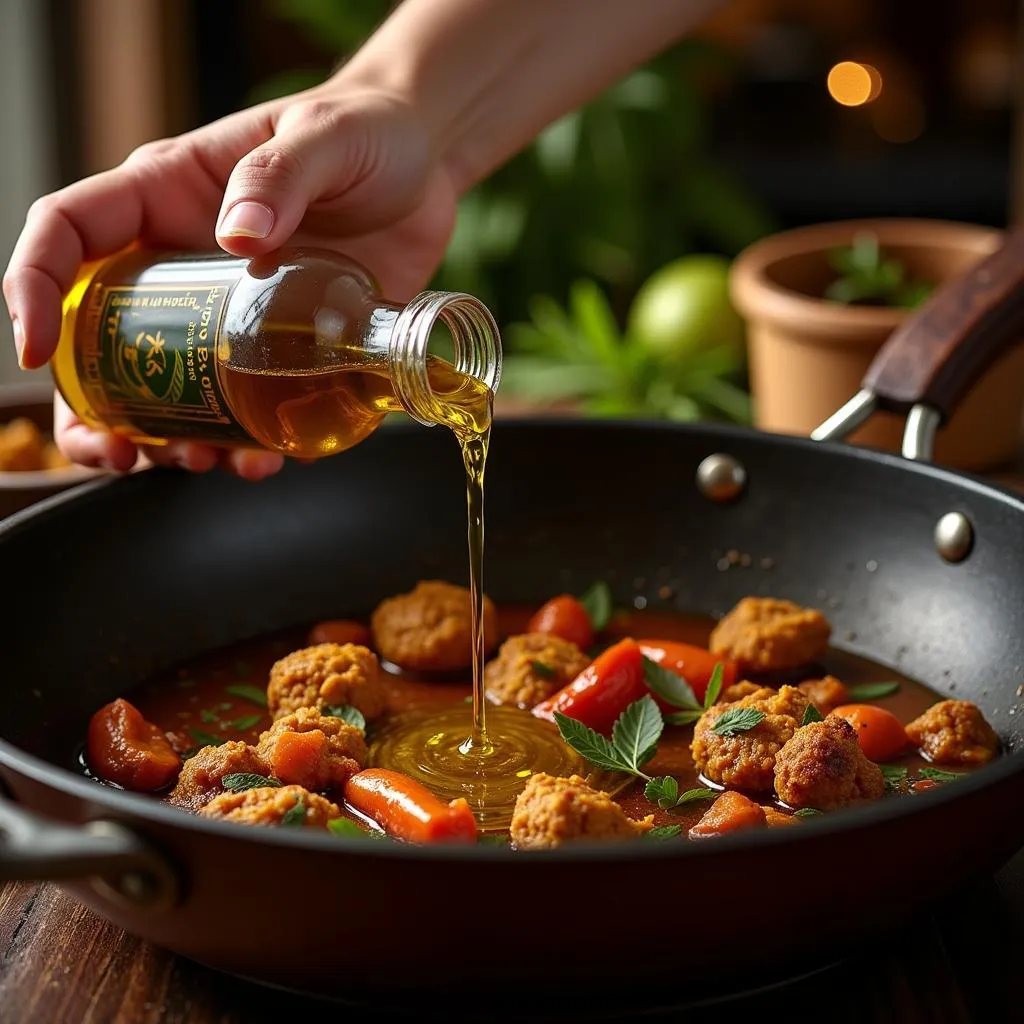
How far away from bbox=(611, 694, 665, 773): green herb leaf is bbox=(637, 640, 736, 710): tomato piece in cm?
14

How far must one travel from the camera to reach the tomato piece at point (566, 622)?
67.8 inches

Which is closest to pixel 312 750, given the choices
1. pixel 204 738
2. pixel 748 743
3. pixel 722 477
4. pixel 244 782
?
pixel 244 782

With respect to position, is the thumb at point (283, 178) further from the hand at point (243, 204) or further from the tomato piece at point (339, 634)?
the tomato piece at point (339, 634)

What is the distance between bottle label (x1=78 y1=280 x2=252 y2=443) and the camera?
1429 millimetres

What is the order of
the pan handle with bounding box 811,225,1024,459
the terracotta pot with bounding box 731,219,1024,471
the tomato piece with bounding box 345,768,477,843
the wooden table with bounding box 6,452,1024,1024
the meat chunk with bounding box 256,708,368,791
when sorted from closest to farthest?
the wooden table with bounding box 6,452,1024,1024, the tomato piece with bounding box 345,768,477,843, the meat chunk with bounding box 256,708,368,791, the pan handle with bounding box 811,225,1024,459, the terracotta pot with bounding box 731,219,1024,471

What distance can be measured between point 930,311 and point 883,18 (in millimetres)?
3340

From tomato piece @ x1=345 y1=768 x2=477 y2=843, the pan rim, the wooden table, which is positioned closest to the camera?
the pan rim

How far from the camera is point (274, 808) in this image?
1154 mm

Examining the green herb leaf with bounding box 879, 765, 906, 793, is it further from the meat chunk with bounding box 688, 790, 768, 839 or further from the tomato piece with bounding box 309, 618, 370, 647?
the tomato piece with bounding box 309, 618, 370, 647

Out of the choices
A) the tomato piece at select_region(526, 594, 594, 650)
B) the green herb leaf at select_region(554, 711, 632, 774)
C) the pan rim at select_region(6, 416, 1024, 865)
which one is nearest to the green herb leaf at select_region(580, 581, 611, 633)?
the tomato piece at select_region(526, 594, 594, 650)

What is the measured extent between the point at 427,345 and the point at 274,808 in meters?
0.45

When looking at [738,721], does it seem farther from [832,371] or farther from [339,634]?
[832,371]

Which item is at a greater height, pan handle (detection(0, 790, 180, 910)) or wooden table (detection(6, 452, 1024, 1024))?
pan handle (detection(0, 790, 180, 910))

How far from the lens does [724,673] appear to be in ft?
5.37
